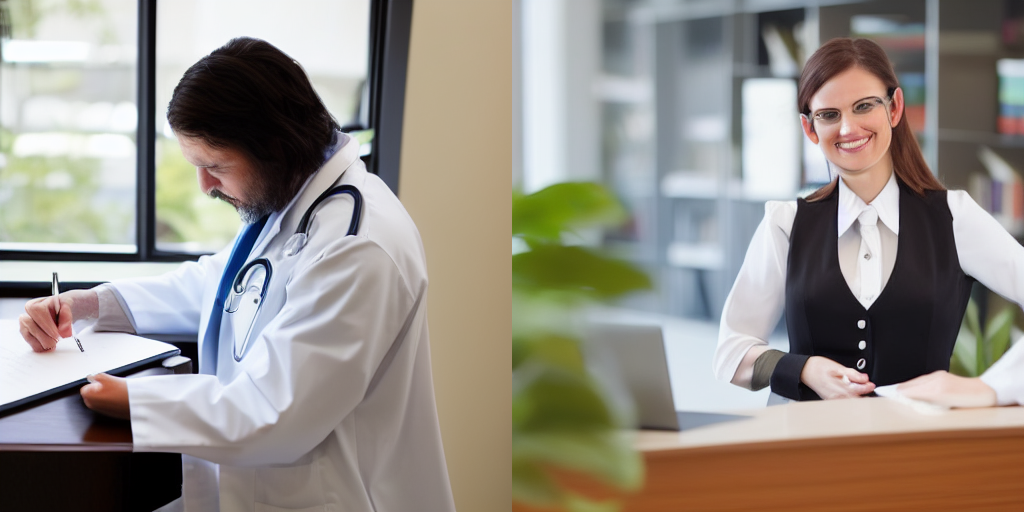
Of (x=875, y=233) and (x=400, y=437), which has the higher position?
(x=875, y=233)

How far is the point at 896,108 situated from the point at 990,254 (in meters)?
0.31

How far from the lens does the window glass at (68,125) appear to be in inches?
92.7

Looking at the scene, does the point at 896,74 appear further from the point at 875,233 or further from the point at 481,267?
the point at 481,267

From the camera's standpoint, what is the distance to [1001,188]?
1351 mm

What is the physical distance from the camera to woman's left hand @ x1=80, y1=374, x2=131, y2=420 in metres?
1.17

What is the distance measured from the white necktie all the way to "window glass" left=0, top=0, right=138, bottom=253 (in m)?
2.12

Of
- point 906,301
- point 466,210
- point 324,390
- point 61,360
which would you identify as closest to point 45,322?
point 61,360

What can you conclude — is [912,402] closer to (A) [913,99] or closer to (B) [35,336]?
(A) [913,99]

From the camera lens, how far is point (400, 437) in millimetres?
1340

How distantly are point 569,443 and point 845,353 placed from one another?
0.57 m

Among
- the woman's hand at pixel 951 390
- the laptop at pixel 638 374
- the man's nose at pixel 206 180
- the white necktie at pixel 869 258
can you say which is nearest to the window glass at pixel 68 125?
the man's nose at pixel 206 180

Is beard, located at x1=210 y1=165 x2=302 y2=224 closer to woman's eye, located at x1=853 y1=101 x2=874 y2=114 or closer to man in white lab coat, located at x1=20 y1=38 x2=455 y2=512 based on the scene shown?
man in white lab coat, located at x1=20 y1=38 x2=455 y2=512

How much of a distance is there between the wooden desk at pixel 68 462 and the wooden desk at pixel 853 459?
0.93 metres

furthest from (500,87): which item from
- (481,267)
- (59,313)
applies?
(59,313)
